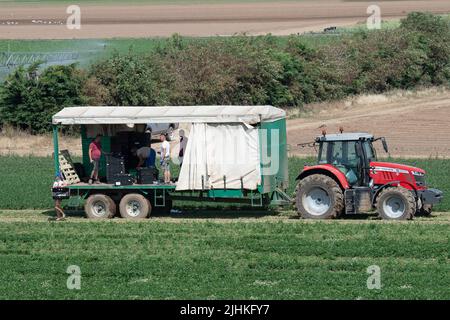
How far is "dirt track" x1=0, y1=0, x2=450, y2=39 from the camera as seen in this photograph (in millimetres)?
65688

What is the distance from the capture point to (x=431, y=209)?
25578 mm

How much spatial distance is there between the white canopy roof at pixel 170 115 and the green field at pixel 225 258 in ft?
7.50

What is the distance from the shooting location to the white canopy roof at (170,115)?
25.4m

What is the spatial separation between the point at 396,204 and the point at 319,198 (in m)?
→ 1.72

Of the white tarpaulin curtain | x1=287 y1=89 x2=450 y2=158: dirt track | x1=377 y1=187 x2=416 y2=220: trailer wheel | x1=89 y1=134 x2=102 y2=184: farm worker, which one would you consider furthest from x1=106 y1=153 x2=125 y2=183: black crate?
x1=287 y1=89 x2=450 y2=158: dirt track

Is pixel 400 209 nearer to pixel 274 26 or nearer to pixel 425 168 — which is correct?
pixel 425 168

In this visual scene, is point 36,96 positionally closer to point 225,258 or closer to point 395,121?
point 395,121

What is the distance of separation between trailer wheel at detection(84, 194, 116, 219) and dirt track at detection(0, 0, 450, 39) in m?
37.3

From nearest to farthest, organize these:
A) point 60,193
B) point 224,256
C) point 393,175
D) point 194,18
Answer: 1. point 224,256
2. point 393,175
3. point 60,193
4. point 194,18

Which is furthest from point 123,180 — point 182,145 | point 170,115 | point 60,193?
point 170,115

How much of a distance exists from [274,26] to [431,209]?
4275 cm

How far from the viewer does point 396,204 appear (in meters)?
24.6

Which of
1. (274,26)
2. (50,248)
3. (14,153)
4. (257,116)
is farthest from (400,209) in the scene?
(274,26)

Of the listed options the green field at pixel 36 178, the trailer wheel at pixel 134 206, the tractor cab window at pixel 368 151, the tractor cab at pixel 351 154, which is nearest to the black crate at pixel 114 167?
the trailer wheel at pixel 134 206
